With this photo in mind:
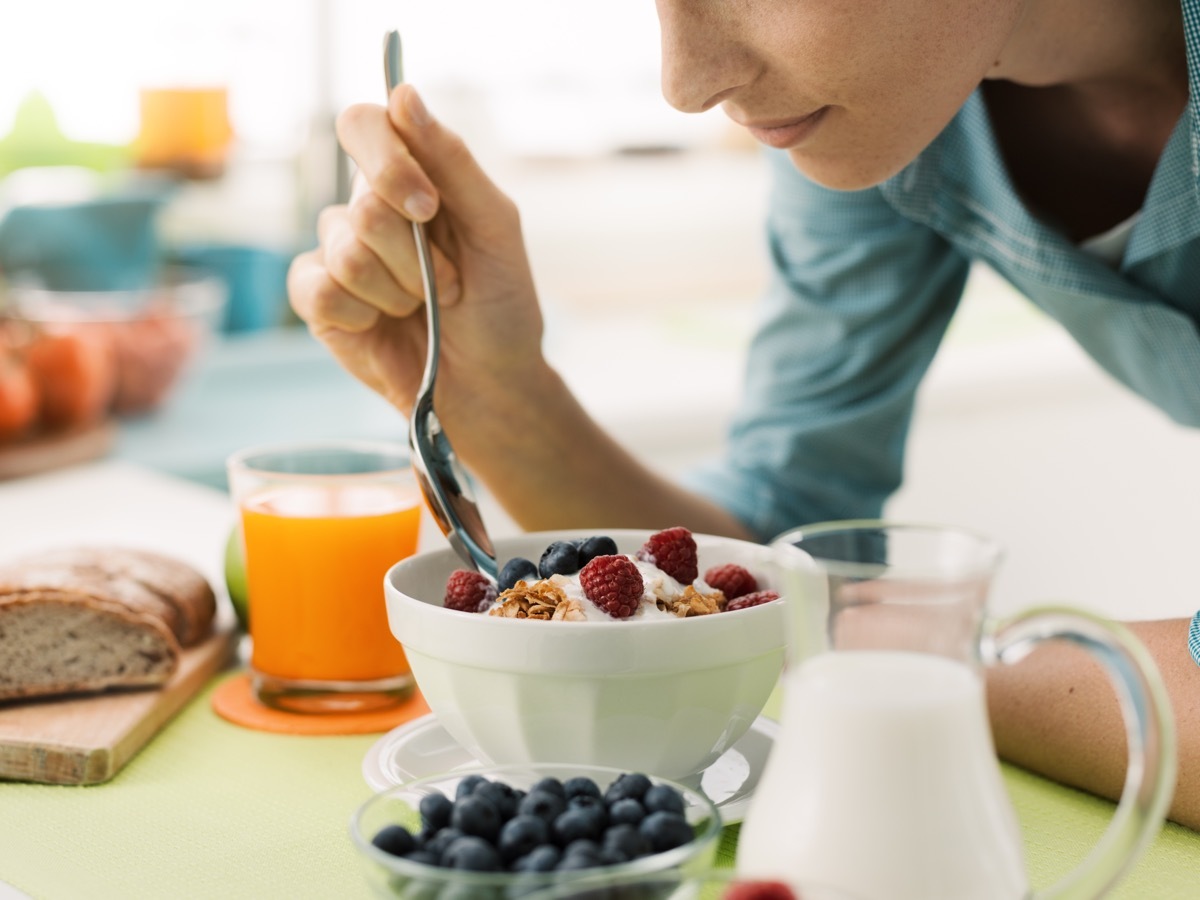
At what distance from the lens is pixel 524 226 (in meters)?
2.62

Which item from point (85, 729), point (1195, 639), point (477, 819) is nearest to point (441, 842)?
point (477, 819)

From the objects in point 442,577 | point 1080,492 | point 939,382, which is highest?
point 442,577

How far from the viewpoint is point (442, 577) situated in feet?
2.72

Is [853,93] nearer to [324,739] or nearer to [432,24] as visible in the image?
[324,739]

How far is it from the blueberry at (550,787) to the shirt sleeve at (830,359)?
785 millimetres

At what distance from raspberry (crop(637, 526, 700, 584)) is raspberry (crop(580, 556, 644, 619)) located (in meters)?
0.05

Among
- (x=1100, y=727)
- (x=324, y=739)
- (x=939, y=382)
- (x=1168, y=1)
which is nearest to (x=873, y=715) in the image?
(x=1100, y=727)

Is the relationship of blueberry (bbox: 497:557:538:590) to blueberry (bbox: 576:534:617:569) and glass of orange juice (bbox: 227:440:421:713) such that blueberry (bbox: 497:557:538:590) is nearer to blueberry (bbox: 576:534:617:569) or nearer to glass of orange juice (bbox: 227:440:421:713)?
blueberry (bbox: 576:534:617:569)

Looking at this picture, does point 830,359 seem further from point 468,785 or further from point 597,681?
point 468,785

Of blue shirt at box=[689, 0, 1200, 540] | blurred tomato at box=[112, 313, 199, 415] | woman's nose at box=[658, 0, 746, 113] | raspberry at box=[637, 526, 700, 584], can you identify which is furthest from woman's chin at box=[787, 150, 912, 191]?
blurred tomato at box=[112, 313, 199, 415]

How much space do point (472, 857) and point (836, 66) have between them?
0.55 m

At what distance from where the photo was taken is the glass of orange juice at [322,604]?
919 mm

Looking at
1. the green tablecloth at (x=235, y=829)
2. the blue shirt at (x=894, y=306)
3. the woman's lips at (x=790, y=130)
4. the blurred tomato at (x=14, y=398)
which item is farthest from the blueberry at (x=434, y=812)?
the blurred tomato at (x=14, y=398)

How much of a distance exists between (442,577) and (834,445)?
64cm
